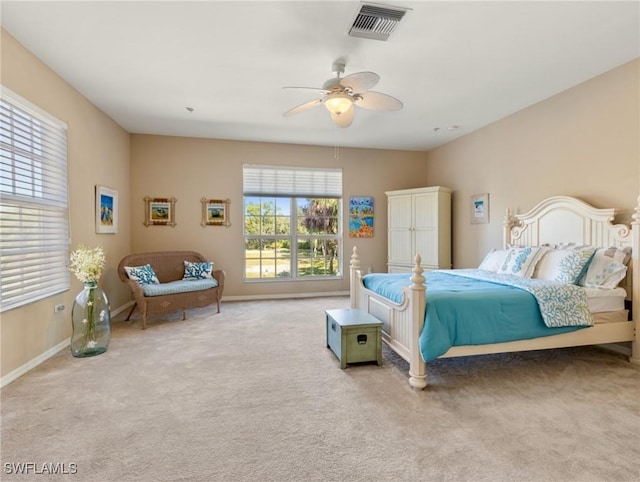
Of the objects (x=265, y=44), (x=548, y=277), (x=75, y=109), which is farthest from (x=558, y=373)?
(x=75, y=109)

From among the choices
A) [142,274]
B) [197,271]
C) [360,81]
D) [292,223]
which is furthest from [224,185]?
[360,81]

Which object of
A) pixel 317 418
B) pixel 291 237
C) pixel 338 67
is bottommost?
pixel 317 418

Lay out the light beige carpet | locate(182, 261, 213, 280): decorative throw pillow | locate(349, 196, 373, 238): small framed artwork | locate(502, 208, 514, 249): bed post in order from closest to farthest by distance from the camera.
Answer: the light beige carpet, locate(502, 208, 514, 249): bed post, locate(182, 261, 213, 280): decorative throw pillow, locate(349, 196, 373, 238): small framed artwork

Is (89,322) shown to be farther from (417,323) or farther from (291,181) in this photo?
(291,181)

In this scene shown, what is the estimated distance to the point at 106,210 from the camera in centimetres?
434

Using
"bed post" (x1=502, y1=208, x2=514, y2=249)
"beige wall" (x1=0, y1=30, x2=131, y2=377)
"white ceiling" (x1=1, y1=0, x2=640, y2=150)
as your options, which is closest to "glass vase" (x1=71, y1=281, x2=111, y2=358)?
"beige wall" (x1=0, y1=30, x2=131, y2=377)

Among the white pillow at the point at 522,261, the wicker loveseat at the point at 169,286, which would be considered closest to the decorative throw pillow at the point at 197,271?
the wicker loveseat at the point at 169,286

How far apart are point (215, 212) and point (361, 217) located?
2.56m

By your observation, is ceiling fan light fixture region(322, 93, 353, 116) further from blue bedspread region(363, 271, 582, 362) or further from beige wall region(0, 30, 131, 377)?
beige wall region(0, 30, 131, 377)

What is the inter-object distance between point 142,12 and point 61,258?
94.9 inches

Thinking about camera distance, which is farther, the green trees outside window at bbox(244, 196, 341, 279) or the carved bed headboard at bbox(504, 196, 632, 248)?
the green trees outside window at bbox(244, 196, 341, 279)

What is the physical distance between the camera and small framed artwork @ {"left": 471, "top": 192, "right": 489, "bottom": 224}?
4.88m

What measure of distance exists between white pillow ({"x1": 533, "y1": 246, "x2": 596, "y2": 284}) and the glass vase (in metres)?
4.25

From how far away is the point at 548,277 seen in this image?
3.17m
